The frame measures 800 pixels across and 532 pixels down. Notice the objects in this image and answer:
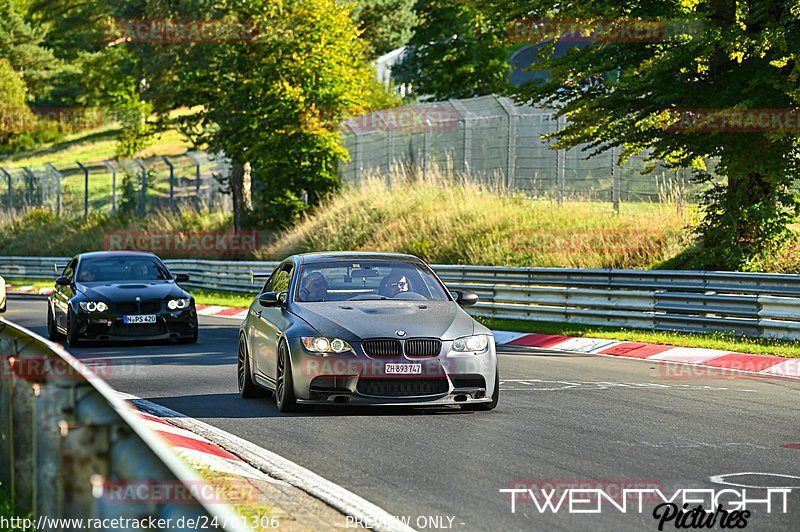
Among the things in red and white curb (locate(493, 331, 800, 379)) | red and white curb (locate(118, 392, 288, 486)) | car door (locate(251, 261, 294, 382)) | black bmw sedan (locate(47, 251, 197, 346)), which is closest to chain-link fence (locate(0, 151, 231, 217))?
black bmw sedan (locate(47, 251, 197, 346))

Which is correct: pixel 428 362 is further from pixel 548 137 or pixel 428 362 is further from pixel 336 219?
pixel 336 219

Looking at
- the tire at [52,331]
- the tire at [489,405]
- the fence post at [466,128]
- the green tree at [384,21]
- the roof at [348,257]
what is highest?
the green tree at [384,21]

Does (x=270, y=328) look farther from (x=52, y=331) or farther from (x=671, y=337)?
(x=52, y=331)

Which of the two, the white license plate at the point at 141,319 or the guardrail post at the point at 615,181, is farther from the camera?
the guardrail post at the point at 615,181

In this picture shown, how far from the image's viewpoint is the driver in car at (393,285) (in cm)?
1070

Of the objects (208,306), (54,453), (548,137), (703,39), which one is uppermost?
(703,39)

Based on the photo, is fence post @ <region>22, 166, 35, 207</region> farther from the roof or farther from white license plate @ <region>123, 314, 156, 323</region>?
the roof

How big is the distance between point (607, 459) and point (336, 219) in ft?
84.5

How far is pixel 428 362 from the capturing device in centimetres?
922

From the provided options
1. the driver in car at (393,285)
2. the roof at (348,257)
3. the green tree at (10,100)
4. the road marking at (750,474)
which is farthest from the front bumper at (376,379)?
the green tree at (10,100)

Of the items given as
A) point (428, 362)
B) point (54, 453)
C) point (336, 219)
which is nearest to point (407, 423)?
point (428, 362)

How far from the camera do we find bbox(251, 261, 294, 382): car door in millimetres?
10023

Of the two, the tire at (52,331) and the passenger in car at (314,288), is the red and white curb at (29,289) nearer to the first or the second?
the tire at (52,331)

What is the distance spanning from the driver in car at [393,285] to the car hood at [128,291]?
703cm
